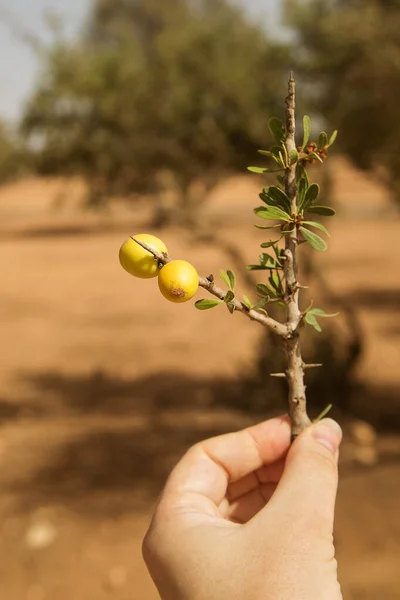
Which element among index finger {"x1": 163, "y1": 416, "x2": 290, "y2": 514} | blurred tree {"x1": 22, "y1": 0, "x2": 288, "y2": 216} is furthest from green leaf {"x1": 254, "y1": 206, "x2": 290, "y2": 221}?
blurred tree {"x1": 22, "y1": 0, "x2": 288, "y2": 216}

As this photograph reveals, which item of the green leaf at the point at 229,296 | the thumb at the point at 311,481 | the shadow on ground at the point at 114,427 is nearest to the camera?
the green leaf at the point at 229,296

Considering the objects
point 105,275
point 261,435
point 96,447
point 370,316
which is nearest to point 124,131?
point 96,447

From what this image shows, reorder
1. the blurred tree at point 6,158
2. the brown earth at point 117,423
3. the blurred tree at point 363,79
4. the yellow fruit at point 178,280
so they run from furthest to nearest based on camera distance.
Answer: the blurred tree at point 6,158 < the blurred tree at point 363,79 < the brown earth at point 117,423 < the yellow fruit at point 178,280

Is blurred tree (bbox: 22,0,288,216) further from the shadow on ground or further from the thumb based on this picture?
the thumb

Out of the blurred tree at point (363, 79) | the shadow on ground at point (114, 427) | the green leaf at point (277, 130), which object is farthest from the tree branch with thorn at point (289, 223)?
the shadow on ground at point (114, 427)

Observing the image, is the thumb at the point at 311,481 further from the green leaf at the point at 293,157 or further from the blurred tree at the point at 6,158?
the blurred tree at the point at 6,158
